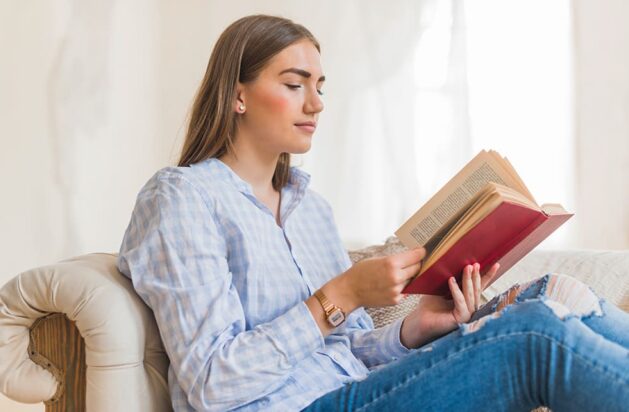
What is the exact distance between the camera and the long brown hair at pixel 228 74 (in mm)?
1387

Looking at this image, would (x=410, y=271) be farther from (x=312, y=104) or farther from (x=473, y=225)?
(x=312, y=104)

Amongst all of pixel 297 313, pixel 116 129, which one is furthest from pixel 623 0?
pixel 297 313

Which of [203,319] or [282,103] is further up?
[282,103]

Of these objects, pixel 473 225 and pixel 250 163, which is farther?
pixel 250 163

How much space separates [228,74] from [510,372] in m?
0.72

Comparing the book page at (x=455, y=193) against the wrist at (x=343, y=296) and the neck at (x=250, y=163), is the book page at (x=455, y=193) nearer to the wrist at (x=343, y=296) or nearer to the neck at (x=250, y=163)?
the wrist at (x=343, y=296)

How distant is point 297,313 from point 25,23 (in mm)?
1863

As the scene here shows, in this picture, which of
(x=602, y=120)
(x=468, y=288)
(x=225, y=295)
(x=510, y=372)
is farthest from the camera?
(x=602, y=120)

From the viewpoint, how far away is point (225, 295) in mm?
1146

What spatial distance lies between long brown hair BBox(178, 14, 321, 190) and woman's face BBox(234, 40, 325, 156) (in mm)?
17

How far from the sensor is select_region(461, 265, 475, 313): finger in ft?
4.08

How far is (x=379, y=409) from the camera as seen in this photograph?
42.4 inches

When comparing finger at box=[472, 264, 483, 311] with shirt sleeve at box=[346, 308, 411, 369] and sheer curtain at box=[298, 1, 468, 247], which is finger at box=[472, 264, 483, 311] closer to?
shirt sleeve at box=[346, 308, 411, 369]

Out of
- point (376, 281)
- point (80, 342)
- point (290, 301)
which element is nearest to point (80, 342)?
point (80, 342)
